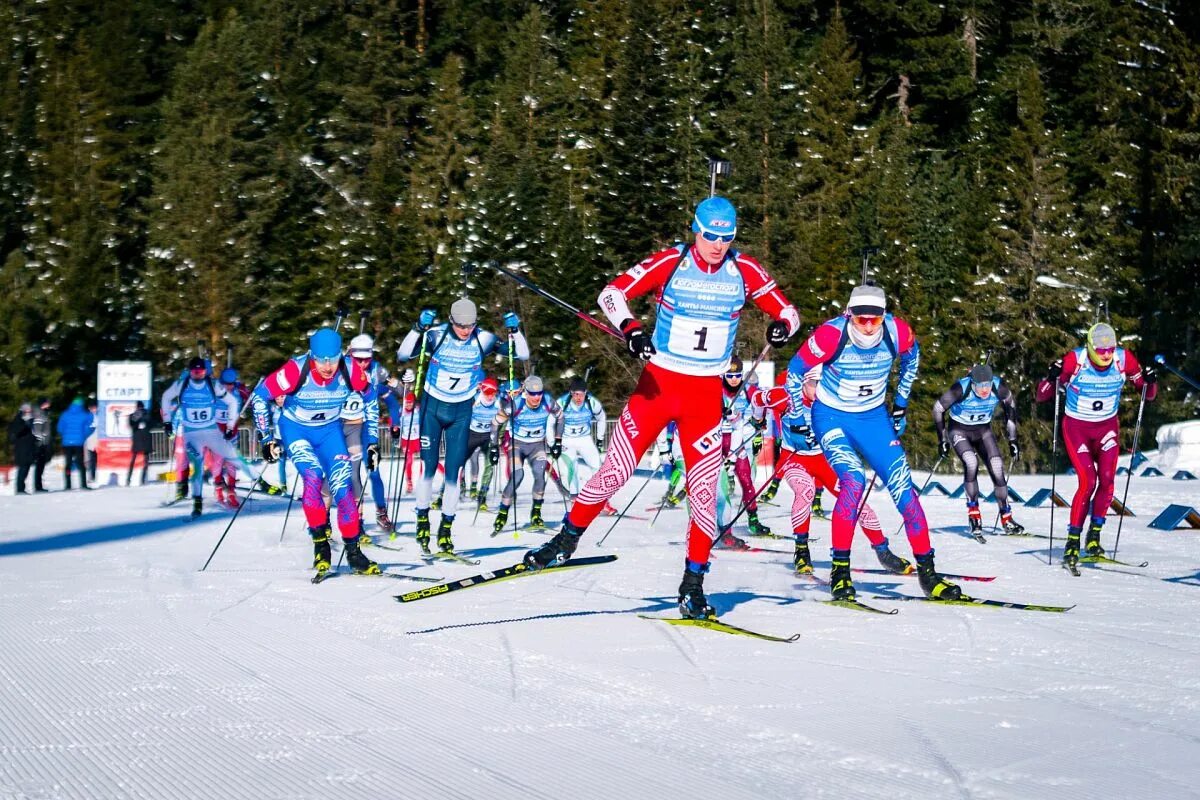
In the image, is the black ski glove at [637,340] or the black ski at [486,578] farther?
the black ski at [486,578]

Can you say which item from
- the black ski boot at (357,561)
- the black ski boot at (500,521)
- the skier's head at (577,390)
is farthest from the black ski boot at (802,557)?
the skier's head at (577,390)

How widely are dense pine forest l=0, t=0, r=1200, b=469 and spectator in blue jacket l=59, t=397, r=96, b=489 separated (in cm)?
1595

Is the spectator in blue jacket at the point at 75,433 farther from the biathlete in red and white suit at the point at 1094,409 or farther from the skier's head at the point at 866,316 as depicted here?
the skier's head at the point at 866,316

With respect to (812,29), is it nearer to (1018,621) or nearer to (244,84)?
(244,84)

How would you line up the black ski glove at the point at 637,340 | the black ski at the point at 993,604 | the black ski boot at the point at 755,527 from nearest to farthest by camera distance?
the black ski glove at the point at 637,340 → the black ski at the point at 993,604 → the black ski boot at the point at 755,527

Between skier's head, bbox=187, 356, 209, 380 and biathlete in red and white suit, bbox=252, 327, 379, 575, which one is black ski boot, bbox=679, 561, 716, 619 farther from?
skier's head, bbox=187, 356, 209, 380

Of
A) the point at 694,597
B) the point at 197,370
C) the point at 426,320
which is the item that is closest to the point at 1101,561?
the point at 694,597

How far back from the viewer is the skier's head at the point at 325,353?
11242mm

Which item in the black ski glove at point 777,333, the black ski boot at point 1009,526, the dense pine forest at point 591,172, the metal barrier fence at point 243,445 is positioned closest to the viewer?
the black ski glove at point 777,333

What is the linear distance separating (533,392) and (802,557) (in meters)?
7.22

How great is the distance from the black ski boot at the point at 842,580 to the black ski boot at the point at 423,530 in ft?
15.1

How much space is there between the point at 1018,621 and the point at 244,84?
52962 millimetres

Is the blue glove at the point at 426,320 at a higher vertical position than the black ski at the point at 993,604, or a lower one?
higher

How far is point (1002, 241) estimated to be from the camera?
49.1 meters
